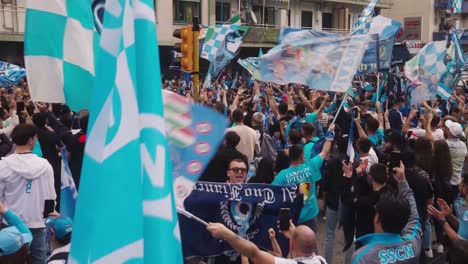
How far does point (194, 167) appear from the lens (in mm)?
2797

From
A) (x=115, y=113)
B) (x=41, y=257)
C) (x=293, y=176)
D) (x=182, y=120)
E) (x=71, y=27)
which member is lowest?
(x=41, y=257)

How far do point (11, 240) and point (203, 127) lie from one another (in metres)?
1.78

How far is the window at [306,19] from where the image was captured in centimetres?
4244

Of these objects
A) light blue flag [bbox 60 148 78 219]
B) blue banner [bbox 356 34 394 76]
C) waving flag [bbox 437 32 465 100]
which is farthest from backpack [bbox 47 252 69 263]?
waving flag [bbox 437 32 465 100]

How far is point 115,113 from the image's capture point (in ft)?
5.99

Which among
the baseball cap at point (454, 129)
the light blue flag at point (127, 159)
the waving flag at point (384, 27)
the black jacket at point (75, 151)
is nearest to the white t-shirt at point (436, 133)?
the baseball cap at point (454, 129)

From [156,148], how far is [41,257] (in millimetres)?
3633

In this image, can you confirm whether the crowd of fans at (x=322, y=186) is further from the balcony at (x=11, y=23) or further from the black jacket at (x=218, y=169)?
the balcony at (x=11, y=23)

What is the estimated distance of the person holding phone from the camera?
183 inches

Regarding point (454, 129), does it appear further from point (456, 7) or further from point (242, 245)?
point (456, 7)

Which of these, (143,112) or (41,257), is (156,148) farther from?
(41,257)

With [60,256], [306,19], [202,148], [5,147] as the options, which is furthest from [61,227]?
[306,19]

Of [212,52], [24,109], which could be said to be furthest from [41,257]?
[212,52]

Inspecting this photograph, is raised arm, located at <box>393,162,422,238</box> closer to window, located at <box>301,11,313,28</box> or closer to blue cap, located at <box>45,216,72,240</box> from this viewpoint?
blue cap, located at <box>45,216,72,240</box>
